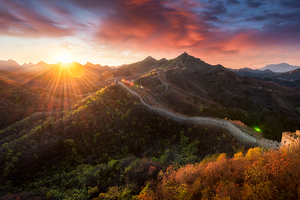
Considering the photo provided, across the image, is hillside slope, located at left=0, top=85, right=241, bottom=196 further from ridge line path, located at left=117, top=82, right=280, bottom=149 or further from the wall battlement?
the wall battlement

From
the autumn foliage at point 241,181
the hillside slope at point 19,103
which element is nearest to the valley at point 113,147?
the hillside slope at point 19,103

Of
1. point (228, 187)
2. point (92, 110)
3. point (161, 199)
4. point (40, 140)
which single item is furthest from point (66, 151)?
point (228, 187)

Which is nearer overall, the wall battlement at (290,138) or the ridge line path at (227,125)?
→ the wall battlement at (290,138)

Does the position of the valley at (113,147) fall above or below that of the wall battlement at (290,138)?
below

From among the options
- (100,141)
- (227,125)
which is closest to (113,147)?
(100,141)

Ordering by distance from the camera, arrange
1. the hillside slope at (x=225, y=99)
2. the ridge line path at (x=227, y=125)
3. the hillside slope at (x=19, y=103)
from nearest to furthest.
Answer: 1. the ridge line path at (x=227, y=125)
2. the hillside slope at (x=19, y=103)
3. the hillside slope at (x=225, y=99)

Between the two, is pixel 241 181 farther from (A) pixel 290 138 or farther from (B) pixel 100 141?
(B) pixel 100 141

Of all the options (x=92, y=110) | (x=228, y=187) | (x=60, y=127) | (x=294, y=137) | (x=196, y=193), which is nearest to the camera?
(x=228, y=187)

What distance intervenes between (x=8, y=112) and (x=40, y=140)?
76.7 ft

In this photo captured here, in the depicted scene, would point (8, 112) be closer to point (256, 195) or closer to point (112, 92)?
point (112, 92)

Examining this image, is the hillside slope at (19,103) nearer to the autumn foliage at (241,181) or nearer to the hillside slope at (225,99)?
the hillside slope at (225,99)

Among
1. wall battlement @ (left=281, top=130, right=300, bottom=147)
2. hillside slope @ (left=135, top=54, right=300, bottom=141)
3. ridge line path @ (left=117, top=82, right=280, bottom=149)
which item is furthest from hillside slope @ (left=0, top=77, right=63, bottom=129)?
wall battlement @ (left=281, top=130, right=300, bottom=147)

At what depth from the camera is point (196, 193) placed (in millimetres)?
8398

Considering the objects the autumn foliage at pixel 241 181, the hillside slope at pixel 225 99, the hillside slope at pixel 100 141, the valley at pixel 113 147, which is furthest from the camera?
the hillside slope at pixel 225 99
